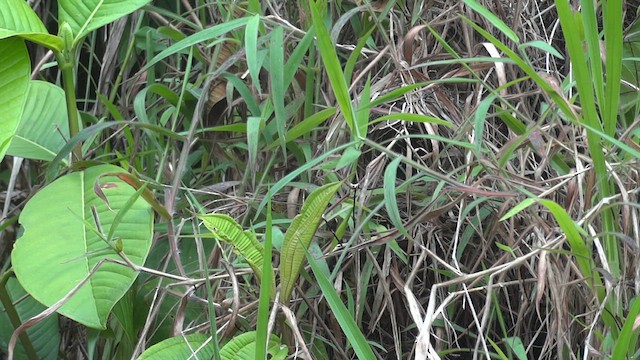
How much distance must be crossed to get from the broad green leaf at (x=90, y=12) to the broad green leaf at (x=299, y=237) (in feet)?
1.36

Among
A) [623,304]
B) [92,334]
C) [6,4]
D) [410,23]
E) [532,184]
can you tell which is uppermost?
[6,4]

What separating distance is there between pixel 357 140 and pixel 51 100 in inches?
21.3

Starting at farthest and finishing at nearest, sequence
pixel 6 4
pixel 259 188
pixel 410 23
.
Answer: pixel 410 23 < pixel 259 188 < pixel 6 4

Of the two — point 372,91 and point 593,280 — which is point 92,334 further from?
point 593,280

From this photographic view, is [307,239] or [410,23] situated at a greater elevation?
[410,23]

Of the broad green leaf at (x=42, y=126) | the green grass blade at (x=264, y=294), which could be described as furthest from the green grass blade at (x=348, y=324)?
the broad green leaf at (x=42, y=126)

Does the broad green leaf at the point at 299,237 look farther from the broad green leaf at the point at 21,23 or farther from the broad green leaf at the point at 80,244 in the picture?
the broad green leaf at the point at 21,23

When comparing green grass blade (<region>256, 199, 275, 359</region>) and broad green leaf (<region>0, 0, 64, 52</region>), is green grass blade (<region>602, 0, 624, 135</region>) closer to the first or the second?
green grass blade (<region>256, 199, 275, 359</region>)

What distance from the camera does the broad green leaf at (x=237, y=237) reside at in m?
0.94

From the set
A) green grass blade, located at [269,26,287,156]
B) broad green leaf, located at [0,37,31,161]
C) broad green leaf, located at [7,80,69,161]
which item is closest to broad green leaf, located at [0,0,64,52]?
broad green leaf, located at [0,37,31,161]

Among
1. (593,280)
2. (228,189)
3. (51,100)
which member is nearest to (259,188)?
(228,189)

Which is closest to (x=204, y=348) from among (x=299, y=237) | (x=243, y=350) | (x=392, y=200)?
(x=243, y=350)

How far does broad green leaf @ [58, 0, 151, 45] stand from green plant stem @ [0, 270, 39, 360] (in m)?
0.34

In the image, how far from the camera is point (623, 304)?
0.99 meters
